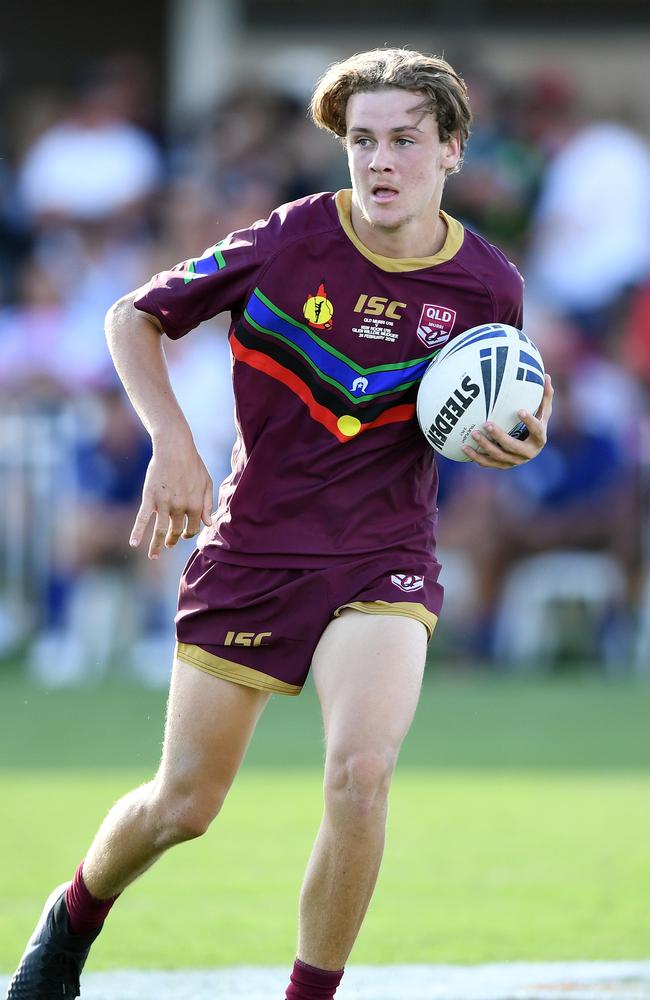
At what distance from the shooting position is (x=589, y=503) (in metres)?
13.1

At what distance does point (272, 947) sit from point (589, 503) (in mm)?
7671

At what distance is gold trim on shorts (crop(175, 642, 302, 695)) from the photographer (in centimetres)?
494

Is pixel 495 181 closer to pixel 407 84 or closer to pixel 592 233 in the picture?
pixel 592 233

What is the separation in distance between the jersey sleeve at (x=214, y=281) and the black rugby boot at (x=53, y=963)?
69.0 inches

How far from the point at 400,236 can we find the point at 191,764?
5.28ft

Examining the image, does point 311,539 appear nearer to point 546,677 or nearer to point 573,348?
point 546,677

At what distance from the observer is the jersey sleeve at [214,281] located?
5.04m

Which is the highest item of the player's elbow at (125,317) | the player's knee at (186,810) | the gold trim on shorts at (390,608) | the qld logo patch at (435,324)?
the qld logo patch at (435,324)

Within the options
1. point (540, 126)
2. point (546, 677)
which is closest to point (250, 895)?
point (546, 677)

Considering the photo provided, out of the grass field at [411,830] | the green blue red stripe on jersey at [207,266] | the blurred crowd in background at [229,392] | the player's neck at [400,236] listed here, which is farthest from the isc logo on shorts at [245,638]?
the blurred crowd in background at [229,392]

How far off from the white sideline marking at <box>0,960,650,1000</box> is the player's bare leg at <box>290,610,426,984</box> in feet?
2.24

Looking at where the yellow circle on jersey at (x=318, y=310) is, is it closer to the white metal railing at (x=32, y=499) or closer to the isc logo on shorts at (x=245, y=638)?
the isc logo on shorts at (x=245, y=638)

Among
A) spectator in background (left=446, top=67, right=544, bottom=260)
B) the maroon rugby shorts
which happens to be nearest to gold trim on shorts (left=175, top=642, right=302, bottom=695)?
the maroon rugby shorts

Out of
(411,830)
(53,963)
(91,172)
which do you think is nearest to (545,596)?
(91,172)
